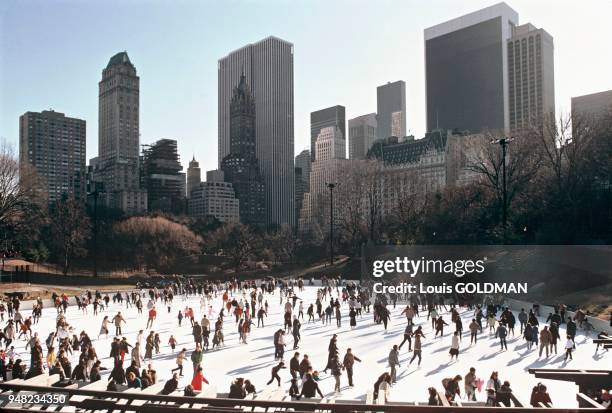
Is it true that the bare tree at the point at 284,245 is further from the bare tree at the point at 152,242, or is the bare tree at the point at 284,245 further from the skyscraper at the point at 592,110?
the skyscraper at the point at 592,110

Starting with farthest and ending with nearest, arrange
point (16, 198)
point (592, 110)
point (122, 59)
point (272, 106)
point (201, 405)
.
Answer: point (272, 106), point (122, 59), point (592, 110), point (16, 198), point (201, 405)

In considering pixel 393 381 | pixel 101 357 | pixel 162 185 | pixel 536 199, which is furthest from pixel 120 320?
pixel 162 185

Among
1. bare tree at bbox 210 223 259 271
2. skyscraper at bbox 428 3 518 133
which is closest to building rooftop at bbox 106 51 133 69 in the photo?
bare tree at bbox 210 223 259 271

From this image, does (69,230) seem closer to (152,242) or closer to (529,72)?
(152,242)

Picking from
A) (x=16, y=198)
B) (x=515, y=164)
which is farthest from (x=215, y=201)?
Result: (x=515, y=164)

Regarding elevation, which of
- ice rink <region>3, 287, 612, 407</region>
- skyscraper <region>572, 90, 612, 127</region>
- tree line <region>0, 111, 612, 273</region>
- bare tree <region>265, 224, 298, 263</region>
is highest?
skyscraper <region>572, 90, 612, 127</region>

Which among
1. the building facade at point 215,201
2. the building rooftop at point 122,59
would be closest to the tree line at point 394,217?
the building rooftop at point 122,59

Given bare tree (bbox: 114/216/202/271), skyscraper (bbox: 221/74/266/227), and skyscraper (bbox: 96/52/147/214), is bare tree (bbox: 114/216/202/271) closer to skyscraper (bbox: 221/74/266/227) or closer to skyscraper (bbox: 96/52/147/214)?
skyscraper (bbox: 96/52/147/214)
